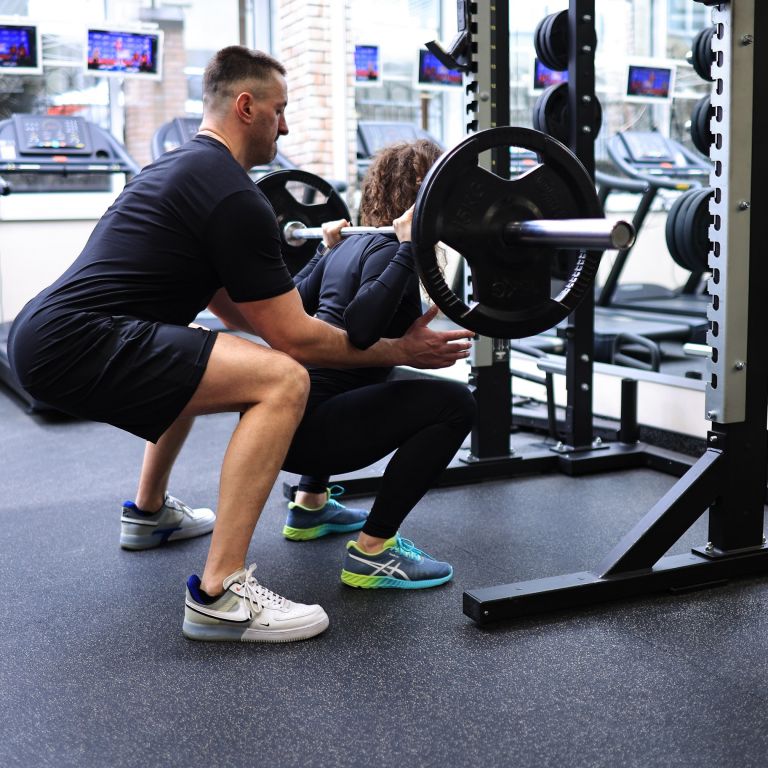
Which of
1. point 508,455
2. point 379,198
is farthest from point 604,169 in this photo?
point 379,198

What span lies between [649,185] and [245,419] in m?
4.66

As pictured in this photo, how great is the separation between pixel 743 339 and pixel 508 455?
4.40 ft

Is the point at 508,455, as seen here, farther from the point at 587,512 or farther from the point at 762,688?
the point at 762,688

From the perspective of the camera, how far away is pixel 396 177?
2.22m

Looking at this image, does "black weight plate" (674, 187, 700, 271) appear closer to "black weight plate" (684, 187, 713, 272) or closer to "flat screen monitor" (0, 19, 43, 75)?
"black weight plate" (684, 187, 713, 272)

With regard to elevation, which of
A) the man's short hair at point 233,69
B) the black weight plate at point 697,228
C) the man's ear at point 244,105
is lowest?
the black weight plate at point 697,228

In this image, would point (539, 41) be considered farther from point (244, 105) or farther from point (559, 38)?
point (244, 105)

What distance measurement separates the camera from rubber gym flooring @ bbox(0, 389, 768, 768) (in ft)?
5.06

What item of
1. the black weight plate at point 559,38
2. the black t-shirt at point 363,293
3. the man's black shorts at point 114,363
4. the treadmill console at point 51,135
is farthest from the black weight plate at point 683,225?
the treadmill console at point 51,135

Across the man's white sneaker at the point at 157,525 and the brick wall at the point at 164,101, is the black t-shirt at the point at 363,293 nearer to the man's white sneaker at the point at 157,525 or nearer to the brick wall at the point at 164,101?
the man's white sneaker at the point at 157,525

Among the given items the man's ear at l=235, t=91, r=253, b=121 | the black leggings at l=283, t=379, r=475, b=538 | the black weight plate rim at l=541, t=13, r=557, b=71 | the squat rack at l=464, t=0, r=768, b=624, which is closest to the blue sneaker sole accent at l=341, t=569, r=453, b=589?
the black leggings at l=283, t=379, r=475, b=538

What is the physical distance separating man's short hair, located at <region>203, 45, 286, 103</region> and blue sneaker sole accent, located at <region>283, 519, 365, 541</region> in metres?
1.22

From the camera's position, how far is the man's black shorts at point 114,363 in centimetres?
189

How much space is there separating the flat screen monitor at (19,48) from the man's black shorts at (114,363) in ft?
16.2
